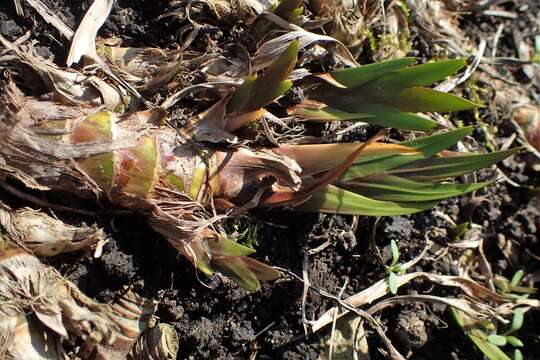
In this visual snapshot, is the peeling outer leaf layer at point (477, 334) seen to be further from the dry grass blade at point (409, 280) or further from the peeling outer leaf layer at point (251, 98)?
the peeling outer leaf layer at point (251, 98)

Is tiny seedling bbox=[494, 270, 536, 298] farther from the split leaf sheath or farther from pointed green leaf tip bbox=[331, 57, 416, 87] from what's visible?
pointed green leaf tip bbox=[331, 57, 416, 87]

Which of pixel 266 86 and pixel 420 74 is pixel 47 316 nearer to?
pixel 266 86

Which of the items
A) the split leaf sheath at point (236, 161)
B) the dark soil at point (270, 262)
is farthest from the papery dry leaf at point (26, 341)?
the split leaf sheath at point (236, 161)

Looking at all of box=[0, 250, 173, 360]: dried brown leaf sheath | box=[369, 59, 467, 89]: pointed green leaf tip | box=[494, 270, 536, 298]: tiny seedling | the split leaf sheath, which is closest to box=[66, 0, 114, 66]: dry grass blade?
the split leaf sheath

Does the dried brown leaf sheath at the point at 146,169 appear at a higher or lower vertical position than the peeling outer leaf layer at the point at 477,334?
higher

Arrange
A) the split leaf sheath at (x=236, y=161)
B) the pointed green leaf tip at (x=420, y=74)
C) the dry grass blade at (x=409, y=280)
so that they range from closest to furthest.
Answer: the split leaf sheath at (x=236, y=161) → the pointed green leaf tip at (x=420, y=74) → the dry grass blade at (x=409, y=280)

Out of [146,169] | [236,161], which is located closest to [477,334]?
[236,161]
